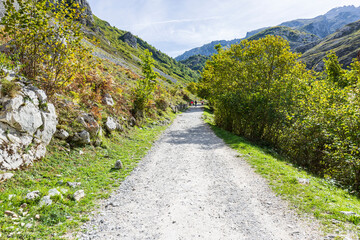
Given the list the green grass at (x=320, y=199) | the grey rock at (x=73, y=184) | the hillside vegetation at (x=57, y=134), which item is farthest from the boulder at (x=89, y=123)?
the green grass at (x=320, y=199)

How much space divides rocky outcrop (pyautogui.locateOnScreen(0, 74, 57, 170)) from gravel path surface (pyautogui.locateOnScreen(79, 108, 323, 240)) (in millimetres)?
4029

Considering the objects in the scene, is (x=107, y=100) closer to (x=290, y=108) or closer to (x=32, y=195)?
(x=32, y=195)

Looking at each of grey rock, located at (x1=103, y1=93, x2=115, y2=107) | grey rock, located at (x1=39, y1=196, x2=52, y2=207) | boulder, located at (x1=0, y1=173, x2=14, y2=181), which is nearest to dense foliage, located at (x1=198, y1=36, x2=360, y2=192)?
grey rock, located at (x1=39, y1=196, x2=52, y2=207)

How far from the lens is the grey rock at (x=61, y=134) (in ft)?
33.8

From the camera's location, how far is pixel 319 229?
224 inches

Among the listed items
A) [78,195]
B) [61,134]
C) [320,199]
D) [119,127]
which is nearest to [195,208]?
[78,195]

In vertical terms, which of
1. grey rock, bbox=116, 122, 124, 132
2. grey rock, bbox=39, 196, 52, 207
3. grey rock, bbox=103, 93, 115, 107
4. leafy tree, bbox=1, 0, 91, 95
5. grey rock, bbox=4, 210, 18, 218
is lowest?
grey rock, bbox=39, 196, 52, 207

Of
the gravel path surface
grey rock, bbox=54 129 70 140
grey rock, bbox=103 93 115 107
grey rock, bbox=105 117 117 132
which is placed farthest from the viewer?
grey rock, bbox=103 93 115 107

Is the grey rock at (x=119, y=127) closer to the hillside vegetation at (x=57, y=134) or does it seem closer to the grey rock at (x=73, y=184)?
→ the hillside vegetation at (x=57, y=134)

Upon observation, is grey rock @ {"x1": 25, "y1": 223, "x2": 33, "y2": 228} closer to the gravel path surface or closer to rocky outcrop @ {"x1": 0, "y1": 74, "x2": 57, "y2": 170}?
the gravel path surface

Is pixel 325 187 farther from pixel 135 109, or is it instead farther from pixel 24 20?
pixel 135 109

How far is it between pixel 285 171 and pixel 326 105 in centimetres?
542

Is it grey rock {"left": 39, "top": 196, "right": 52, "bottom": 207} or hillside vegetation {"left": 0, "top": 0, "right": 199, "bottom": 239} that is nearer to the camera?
hillside vegetation {"left": 0, "top": 0, "right": 199, "bottom": 239}

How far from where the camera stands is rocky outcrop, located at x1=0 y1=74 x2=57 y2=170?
7.34 m
